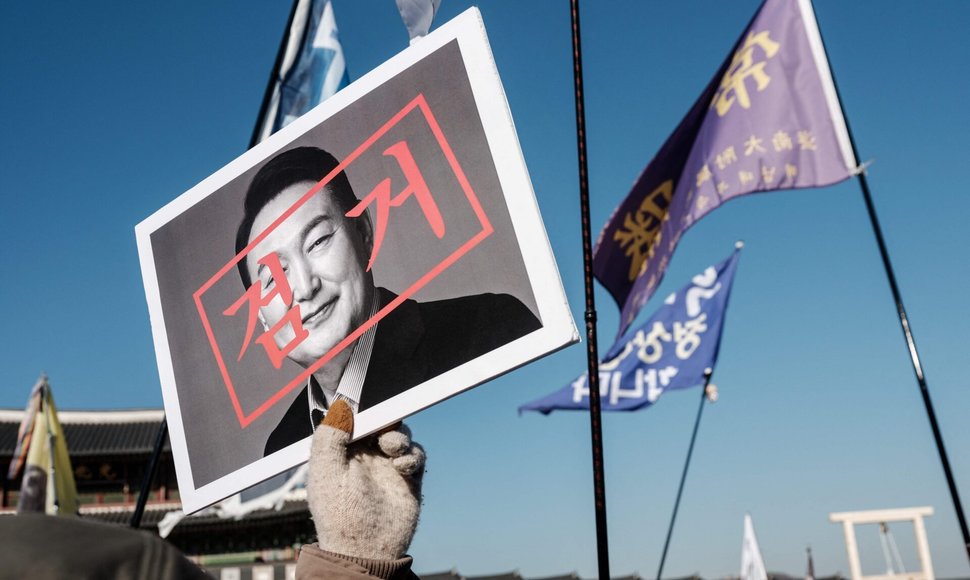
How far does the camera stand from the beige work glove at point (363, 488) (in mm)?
1652

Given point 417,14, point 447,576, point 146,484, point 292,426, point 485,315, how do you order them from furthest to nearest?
point 447,576, point 146,484, point 417,14, point 292,426, point 485,315

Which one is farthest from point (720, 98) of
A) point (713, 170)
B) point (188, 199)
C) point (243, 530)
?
point (243, 530)

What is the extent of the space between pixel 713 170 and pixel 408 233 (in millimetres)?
4704

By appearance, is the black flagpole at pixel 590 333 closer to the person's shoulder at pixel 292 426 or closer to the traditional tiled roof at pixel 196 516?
the person's shoulder at pixel 292 426

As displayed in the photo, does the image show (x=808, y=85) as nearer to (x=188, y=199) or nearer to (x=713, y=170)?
(x=713, y=170)

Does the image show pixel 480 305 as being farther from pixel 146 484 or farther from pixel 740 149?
pixel 740 149

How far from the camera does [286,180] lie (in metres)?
2.33

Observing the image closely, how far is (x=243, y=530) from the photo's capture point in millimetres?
22578

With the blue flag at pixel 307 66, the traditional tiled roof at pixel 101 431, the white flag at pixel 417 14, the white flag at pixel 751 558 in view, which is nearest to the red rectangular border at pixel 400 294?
the white flag at pixel 417 14

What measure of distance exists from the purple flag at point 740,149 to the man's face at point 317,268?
4.27m

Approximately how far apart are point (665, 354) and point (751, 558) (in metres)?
10.2

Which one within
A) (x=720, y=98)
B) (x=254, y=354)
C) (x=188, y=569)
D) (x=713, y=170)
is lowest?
(x=188, y=569)

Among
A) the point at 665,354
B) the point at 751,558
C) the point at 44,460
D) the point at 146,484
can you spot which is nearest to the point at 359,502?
the point at 146,484

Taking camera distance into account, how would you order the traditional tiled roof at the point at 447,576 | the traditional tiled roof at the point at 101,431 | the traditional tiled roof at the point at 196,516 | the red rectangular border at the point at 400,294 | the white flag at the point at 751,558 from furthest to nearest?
the traditional tiled roof at the point at 447,576 < the traditional tiled roof at the point at 101,431 < the traditional tiled roof at the point at 196,516 < the white flag at the point at 751,558 < the red rectangular border at the point at 400,294
